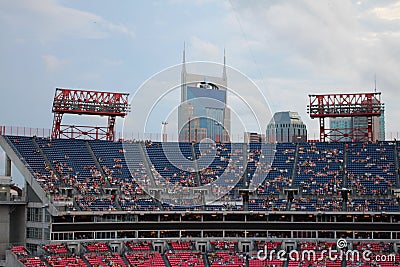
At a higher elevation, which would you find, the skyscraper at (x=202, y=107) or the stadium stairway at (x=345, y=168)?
the skyscraper at (x=202, y=107)

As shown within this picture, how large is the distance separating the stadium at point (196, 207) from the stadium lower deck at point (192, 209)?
12 cm

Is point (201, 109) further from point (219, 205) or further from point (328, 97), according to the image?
point (219, 205)

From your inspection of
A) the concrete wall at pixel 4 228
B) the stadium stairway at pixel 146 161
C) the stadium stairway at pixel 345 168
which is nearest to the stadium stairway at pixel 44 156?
the concrete wall at pixel 4 228

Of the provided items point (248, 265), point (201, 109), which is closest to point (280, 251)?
point (248, 265)

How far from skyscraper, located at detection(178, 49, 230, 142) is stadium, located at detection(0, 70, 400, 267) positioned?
30.3m

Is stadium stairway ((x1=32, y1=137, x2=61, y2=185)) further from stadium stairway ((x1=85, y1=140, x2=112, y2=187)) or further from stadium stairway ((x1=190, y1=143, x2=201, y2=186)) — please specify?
stadium stairway ((x1=190, y1=143, x2=201, y2=186))

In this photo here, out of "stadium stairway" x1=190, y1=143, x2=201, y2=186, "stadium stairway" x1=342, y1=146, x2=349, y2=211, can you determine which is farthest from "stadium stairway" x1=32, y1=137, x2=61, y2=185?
"stadium stairway" x1=342, y1=146, x2=349, y2=211

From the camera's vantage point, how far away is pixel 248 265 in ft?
202

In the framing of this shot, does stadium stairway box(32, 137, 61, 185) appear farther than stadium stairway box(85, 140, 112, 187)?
No

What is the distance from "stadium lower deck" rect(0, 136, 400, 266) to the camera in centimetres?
6297

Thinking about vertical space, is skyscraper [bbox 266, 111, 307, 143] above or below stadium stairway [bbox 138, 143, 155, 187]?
above

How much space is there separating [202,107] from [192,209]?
5893 cm

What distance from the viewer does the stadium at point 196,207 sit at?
6281 cm

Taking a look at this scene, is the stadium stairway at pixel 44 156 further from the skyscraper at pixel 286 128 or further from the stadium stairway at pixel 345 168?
the skyscraper at pixel 286 128
